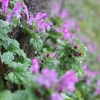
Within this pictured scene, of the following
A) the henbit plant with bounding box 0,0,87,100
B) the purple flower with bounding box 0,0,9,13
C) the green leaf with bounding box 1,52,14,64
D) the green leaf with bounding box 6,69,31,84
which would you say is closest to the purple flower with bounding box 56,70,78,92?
the henbit plant with bounding box 0,0,87,100

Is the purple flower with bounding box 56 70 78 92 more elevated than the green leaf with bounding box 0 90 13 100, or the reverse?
the purple flower with bounding box 56 70 78 92

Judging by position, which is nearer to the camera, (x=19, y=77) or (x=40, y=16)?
(x=19, y=77)

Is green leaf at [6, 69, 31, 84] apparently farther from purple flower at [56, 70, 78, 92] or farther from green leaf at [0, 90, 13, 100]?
purple flower at [56, 70, 78, 92]

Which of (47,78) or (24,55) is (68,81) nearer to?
(47,78)

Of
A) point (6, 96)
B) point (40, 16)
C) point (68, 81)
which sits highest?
point (40, 16)

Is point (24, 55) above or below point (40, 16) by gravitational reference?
below

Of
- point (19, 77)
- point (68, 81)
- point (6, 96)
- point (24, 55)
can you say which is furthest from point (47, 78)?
point (24, 55)

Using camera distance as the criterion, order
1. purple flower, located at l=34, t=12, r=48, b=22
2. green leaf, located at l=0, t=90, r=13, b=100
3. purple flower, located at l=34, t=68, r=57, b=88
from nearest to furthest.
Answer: purple flower, located at l=34, t=68, r=57, b=88 < green leaf, located at l=0, t=90, r=13, b=100 < purple flower, located at l=34, t=12, r=48, b=22

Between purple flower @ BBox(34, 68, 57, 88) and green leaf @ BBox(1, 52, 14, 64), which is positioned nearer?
purple flower @ BBox(34, 68, 57, 88)

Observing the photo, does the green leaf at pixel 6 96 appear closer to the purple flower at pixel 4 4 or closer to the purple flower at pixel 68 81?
the purple flower at pixel 68 81

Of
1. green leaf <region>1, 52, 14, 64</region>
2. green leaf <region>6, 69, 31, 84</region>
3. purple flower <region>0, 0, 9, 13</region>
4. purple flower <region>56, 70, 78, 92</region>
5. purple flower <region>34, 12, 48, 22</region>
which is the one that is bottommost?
green leaf <region>6, 69, 31, 84</region>

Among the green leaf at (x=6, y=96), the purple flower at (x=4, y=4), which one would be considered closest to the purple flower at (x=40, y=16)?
the purple flower at (x=4, y=4)
